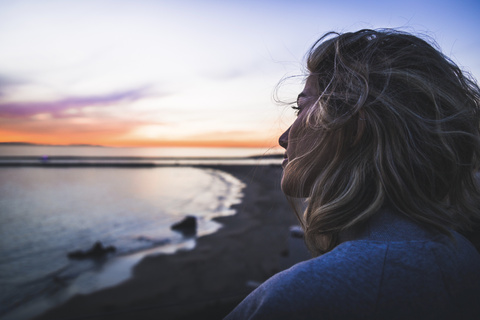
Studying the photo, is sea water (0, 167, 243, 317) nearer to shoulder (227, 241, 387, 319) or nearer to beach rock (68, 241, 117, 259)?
beach rock (68, 241, 117, 259)

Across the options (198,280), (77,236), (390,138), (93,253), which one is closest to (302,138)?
(390,138)

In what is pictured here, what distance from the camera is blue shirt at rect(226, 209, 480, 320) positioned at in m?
0.52

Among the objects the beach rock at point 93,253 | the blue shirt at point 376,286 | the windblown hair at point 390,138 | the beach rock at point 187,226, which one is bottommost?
the beach rock at point 187,226

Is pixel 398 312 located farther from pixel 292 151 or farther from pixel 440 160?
pixel 292 151

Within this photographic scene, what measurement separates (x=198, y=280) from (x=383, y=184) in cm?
680

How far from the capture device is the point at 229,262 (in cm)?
777

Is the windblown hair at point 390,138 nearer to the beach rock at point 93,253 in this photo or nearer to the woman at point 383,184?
the woman at point 383,184

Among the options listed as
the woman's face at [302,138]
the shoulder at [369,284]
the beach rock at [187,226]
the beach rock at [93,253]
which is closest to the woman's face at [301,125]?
the woman's face at [302,138]

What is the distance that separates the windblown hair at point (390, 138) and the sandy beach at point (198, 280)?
2.52 meters

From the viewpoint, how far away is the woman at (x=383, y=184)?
0.54m

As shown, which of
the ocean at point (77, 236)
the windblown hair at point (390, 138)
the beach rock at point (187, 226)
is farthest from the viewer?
the beach rock at point (187, 226)

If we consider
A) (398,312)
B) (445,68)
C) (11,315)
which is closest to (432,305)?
(398,312)

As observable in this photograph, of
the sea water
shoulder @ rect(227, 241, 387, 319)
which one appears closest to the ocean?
the sea water

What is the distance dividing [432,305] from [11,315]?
26.2 ft
